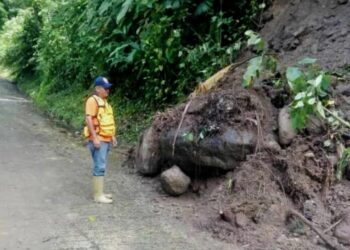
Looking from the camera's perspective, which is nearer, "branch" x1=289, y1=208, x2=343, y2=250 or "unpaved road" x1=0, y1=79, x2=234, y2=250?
"branch" x1=289, y1=208, x2=343, y2=250

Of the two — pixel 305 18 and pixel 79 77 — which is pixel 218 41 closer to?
pixel 305 18

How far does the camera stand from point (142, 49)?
10.6m

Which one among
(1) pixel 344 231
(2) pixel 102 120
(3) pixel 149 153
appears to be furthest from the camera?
(3) pixel 149 153

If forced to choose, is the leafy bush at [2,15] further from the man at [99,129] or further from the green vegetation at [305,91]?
the green vegetation at [305,91]

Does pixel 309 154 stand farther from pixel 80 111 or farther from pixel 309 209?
pixel 80 111

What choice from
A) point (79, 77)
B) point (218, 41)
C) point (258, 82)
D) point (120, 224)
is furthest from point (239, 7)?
point (79, 77)

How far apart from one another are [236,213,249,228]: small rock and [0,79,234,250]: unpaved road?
344 mm

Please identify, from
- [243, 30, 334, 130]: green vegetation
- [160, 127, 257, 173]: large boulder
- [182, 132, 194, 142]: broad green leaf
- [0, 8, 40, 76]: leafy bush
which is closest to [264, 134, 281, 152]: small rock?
[160, 127, 257, 173]: large boulder

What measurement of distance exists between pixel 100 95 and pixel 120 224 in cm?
168

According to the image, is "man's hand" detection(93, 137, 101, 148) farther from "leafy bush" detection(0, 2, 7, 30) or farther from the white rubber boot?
"leafy bush" detection(0, 2, 7, 30)

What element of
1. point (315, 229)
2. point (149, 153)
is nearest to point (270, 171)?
point (315, 229)

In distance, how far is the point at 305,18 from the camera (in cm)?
780

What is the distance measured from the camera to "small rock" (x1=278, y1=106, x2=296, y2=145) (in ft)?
20.4

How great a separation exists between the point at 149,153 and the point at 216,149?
1280mm
